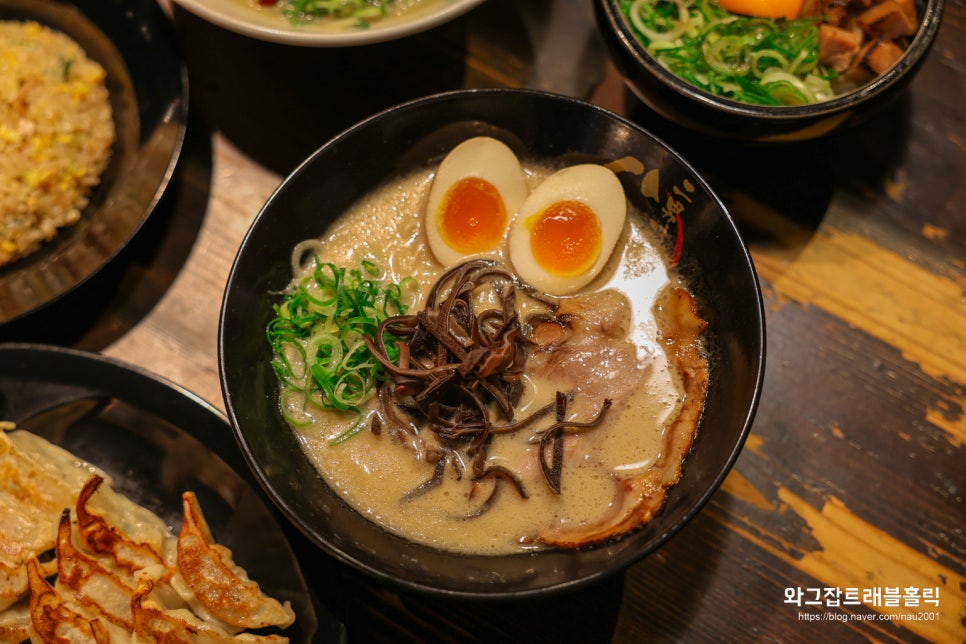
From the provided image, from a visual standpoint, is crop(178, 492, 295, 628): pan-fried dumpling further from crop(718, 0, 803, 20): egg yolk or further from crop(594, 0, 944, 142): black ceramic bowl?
crop(718, 0, 803, 20): egg yolk

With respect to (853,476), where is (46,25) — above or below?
above

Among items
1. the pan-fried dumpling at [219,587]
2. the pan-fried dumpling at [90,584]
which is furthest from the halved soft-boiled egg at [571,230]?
the pan-fried dumpling at [90,584]

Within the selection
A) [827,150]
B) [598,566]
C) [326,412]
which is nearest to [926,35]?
[827,150]

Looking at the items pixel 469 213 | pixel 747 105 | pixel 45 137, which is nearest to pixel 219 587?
pixel 469 213

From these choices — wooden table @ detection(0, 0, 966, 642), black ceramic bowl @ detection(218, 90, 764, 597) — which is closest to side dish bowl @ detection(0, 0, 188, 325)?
wooden table @ detection(0, 0, 966, 642)

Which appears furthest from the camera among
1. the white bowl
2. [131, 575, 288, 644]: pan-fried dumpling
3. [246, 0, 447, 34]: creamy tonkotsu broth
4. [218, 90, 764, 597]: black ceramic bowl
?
[246, 0, 447, 34]: creamy tonkotsu broth

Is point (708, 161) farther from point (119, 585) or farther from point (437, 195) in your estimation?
point (119, 585)
